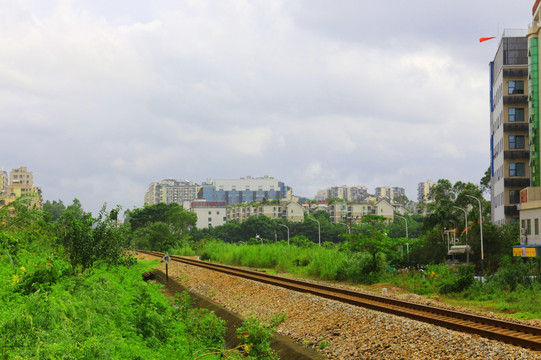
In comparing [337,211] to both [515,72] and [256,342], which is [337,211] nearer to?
[515,72]

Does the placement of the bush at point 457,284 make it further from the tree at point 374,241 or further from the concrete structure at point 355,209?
the concrete structure at point 355,209

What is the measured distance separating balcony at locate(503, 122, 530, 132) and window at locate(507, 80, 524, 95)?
3.43 meters

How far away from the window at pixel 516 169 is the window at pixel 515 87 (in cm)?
787

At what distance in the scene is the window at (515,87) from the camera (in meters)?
61.8

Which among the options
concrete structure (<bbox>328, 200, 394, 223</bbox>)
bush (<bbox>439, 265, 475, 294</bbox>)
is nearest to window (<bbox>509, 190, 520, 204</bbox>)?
bush (<bbox>439, 265, 475, 294</bbox>)

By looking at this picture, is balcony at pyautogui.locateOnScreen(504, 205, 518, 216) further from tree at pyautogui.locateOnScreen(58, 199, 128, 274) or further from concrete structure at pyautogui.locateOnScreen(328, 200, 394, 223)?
concrete structure at pyautogui.locateOnScreen(328, 200, 394, 223)

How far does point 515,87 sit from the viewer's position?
2440 inches

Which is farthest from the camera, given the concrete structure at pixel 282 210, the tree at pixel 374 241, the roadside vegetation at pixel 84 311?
the concrete structure at pixel 282 210

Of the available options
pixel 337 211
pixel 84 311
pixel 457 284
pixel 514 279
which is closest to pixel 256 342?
pixel 84 311

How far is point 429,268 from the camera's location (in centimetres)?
3080

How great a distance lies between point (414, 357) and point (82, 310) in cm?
623

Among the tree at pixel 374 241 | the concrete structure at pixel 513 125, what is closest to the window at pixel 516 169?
the concrete structure at pixel 513 125

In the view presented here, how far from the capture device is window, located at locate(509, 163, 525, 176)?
2419 inches

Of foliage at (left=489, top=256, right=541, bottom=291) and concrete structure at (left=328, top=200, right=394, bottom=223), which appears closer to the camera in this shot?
foliage at (left=489, top=256, right=541, bottom=291)
